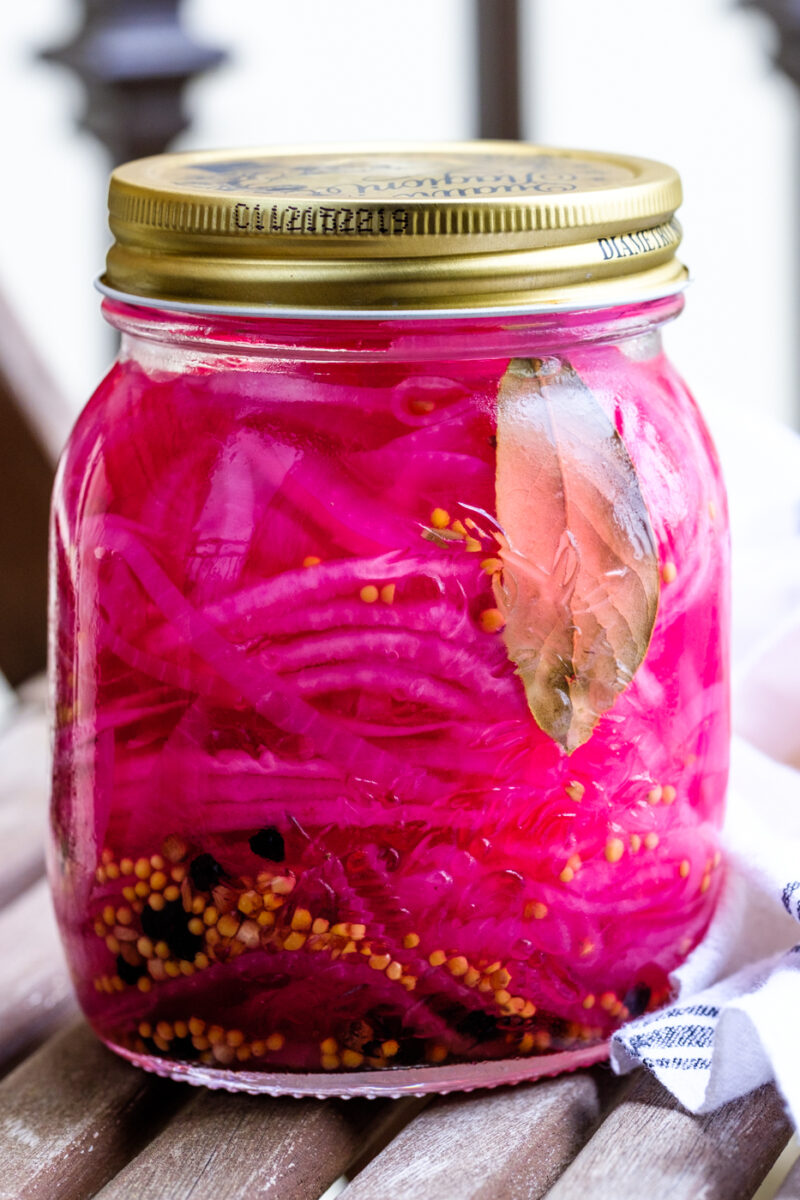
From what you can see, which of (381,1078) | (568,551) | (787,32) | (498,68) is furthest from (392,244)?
(498,68)

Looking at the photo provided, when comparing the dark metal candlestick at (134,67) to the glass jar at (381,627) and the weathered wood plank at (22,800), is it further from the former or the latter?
the glass jar at (381,627)

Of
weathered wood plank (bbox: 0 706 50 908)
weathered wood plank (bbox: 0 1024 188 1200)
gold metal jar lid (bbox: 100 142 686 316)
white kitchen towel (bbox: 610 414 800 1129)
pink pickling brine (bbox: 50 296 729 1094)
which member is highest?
gold metal jar lid (bbox: 100 142 686 316)

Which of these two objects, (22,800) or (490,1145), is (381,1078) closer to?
(490,1145)

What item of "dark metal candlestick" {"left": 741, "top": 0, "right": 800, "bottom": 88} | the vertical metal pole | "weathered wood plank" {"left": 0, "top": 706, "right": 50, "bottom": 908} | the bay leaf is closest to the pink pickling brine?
the bay leaf

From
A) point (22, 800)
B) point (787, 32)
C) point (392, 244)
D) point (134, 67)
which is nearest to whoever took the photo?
point (392, 244)

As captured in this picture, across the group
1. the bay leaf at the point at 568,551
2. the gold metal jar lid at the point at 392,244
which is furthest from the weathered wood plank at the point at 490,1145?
the gold metal jar lid at the point at 392,244

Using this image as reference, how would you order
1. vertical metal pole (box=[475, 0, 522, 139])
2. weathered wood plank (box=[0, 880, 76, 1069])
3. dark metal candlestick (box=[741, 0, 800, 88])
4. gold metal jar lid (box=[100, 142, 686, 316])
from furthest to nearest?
vertical metal pole (box=[475, 0, 522, 139]), dark metal candlestick (box=[741, 0, 800, 88]), weathered wood plank (box=[0, 880, 76, 1069]), gold metal jar lid (box=[100, 142, 686, 316])

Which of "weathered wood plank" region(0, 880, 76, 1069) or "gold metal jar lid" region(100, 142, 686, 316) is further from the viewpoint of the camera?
"weathered wood plank" region(0, 880, 76, 1069)

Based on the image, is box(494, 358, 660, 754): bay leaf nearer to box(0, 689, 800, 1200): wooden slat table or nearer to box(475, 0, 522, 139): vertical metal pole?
box(0, 689, 800, 1200): wooden slat table
